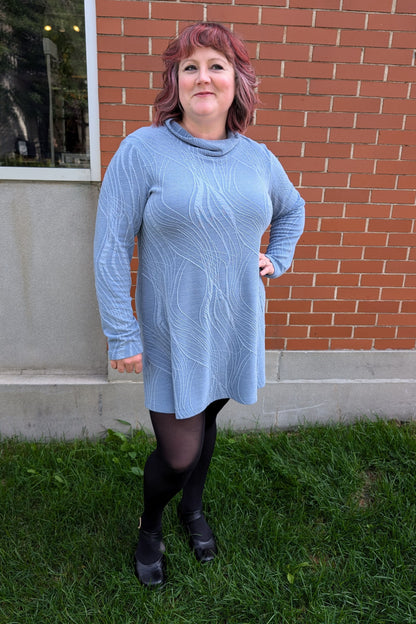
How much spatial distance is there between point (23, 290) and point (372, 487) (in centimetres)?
222

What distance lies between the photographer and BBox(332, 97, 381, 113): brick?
8.90ft

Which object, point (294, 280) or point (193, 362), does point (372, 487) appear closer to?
point (294, 280)

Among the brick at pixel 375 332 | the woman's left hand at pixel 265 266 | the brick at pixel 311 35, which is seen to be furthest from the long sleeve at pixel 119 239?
the brick at pixel 375 332

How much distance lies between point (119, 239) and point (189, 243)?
22 centimetres

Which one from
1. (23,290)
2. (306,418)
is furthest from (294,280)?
(23,290)

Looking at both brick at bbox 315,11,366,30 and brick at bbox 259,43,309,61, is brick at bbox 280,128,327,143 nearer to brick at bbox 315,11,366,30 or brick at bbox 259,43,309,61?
brick at bbox 259,43,309,61

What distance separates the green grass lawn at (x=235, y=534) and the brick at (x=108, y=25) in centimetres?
220

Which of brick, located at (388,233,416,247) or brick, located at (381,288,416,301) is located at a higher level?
brick, located at (388,233,416,247)

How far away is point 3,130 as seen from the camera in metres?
2.80

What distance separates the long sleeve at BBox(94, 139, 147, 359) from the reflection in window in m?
1.33

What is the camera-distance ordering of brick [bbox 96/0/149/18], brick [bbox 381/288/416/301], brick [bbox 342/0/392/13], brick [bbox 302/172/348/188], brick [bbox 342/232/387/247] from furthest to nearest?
brick [bbox 381/288/416/301] → brick [bbox 342/232/387/247] → brick [bbox 302/172/348/188] → brick [bbox 342/0/392/13] → brick [bbox 96/0/149/18]

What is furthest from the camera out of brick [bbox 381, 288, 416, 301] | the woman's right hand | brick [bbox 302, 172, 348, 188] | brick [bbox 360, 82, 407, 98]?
brick [bbox 381, 288, 416, 301]

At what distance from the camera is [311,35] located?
261 centimetres

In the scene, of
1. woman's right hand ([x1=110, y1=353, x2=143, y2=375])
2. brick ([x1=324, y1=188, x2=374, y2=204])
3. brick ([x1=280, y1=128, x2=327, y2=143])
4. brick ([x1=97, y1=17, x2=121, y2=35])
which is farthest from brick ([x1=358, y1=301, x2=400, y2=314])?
brick ([x1=97, y1=17, x2=121, y2=35])
